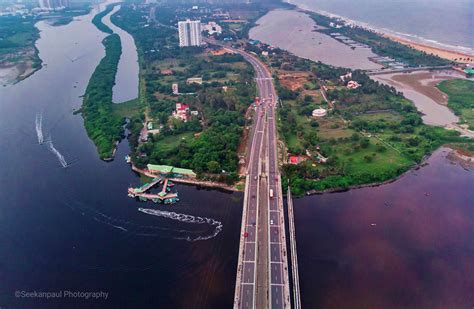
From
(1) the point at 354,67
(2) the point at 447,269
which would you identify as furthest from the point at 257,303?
(1) the point at 354,67

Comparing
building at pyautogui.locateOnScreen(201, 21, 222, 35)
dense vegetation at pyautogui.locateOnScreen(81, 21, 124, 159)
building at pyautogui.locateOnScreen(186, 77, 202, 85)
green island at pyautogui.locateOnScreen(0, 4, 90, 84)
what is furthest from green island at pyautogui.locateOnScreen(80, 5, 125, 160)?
building at pyautogui.locateOnScreen(201, 21, 222, 35)

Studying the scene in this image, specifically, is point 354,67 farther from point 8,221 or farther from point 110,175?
point 8,221

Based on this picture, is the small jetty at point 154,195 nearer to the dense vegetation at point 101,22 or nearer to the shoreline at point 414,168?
the shoreline at point 414,168

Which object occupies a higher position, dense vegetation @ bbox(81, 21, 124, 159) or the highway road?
the highway road

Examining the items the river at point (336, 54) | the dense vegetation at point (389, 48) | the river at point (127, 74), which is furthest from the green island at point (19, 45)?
the dense vegetation at point (389, 48)

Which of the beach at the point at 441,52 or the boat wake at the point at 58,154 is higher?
the beach at the point at 441,52

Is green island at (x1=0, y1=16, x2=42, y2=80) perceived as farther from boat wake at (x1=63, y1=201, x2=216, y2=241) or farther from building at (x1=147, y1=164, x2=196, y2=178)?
boat wake at (x1=63, y1=201, x2=216, y2=241)
